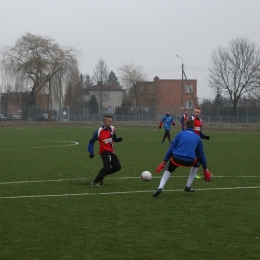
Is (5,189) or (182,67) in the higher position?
(182,67)

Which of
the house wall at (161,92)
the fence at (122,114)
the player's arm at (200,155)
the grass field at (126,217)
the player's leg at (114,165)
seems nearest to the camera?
the grass field at (126,217)

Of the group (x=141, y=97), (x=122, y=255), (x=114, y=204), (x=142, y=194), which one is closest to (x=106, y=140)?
(x=142, y=194)

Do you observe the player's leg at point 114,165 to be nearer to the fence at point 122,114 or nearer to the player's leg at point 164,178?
the player's leg at point 164,178

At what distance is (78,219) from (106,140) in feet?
13.4

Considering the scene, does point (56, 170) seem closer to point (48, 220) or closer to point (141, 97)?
point (48, 220)

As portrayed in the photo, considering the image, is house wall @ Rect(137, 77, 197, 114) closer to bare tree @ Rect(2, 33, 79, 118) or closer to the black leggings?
bare tree @ Rect(2, 33, 79, 118)

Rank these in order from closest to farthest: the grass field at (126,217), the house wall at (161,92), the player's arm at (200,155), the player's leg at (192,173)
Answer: the grass field at (126,217)
the player's arm at (200,155)
the player's leg at (192,173)
the house wall at (161,92)

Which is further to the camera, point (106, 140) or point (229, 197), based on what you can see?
point (106, 140)

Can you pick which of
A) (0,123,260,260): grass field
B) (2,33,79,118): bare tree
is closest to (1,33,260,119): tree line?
(2,33,79,118): bare tree

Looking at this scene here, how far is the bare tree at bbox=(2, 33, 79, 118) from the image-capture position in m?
68.0

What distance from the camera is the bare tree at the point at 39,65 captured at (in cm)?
6800

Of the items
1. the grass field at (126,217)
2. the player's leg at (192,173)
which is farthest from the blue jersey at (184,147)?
the grass field at (126,217)

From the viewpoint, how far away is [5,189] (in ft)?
40.9

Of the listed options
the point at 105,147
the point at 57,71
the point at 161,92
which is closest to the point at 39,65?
the point at 57,71
